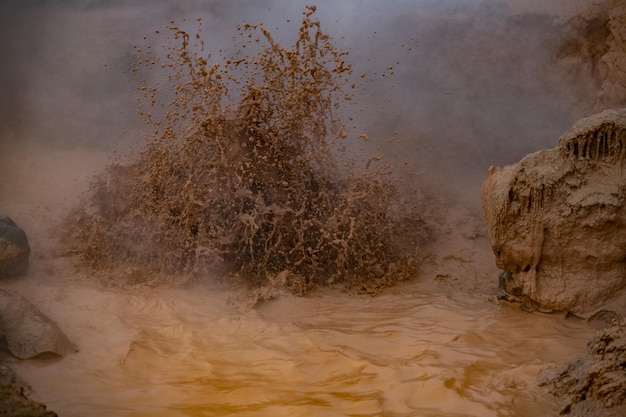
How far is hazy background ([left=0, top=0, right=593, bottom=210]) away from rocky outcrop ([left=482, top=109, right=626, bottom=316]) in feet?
8.14

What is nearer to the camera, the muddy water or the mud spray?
the muddy water

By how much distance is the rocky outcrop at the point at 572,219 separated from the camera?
14.9ft

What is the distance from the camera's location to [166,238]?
5992 mm

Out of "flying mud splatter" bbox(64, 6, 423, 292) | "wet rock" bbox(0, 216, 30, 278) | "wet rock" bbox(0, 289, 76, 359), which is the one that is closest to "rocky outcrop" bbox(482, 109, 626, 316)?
"flying mud splatter" bbox(64, 6, 423, 292)

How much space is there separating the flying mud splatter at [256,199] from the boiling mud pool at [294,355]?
44 centimetres

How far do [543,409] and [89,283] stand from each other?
388cm

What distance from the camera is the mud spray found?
3.77m

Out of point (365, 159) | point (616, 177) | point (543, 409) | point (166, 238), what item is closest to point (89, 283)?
point (166, 238)

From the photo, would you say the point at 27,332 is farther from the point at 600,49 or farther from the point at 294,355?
the point at 600,49

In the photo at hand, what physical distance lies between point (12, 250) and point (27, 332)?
1.50 metres

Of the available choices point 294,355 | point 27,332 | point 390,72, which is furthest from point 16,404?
point 390,72

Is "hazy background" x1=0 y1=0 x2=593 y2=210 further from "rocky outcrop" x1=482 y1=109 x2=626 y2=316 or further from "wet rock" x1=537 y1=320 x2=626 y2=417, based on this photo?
"wet rock" x1=537 y1=320 x2=626 y2=417

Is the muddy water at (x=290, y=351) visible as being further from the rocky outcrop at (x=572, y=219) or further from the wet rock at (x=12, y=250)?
the rocky outcrop at (x=572, y=219)

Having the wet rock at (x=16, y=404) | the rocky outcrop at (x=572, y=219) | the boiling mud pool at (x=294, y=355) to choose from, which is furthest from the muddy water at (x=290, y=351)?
the wet rock at (x=16, y=404)
